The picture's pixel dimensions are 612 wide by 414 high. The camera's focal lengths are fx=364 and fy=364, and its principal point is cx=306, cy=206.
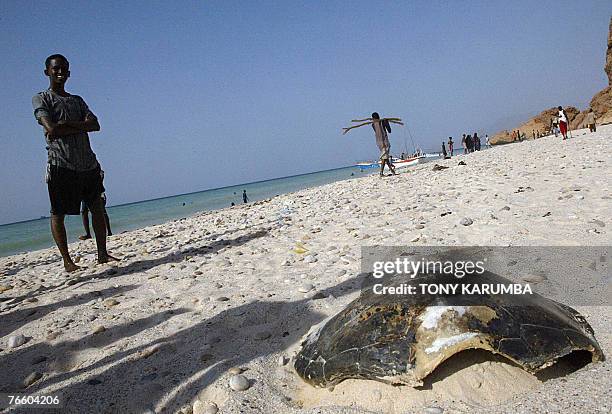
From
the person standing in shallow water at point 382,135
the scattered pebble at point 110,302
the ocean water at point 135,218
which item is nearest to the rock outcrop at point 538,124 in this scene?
the ocean water at point 135,218

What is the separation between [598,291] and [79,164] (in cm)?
626

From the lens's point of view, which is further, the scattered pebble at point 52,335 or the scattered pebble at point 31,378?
the scattered pebble at point 52,335

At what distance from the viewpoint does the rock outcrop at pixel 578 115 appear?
38.0m

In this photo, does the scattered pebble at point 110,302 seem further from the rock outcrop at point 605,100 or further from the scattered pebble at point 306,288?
the rock outcrop at point 605,100

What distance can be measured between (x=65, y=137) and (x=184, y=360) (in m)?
3.96

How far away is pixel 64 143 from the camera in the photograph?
5.09m

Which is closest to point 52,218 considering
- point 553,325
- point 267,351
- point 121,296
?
point 121,296

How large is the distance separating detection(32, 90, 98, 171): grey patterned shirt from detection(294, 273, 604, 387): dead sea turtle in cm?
463

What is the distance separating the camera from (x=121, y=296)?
14.8 feet

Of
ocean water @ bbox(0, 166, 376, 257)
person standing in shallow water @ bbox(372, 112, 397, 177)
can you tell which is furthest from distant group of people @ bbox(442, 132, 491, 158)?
person standing in shallow water @ bbox(372, 112, 397, 177)

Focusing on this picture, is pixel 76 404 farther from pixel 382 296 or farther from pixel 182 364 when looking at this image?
pixel 382 296

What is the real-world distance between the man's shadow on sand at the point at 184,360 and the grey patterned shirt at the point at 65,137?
3.30m

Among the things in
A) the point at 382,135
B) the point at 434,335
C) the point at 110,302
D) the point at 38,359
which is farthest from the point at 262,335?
the point at 382,135

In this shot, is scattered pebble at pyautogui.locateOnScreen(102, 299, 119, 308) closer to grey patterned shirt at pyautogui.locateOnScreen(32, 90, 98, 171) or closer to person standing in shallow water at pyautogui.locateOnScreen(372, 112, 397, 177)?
grey patterned shirt at pyautogui.locateOnScreen(32, 90, 98, 171)
